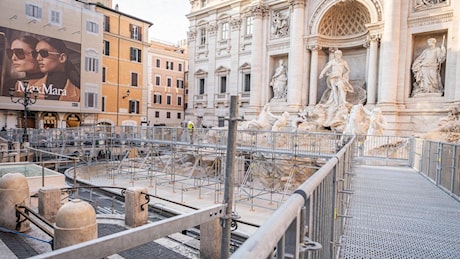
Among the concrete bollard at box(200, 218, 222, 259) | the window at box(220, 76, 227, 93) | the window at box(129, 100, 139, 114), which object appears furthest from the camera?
the window at box(129, 100, 139, 114)

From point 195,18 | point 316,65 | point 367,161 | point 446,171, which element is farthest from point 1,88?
point 446,171

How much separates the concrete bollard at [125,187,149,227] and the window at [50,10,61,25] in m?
28.4

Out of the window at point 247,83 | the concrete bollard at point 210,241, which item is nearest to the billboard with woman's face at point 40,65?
the window at point 247,83

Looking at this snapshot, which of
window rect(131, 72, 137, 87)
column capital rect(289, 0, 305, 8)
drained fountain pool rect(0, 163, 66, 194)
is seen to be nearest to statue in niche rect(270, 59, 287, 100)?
column capital rect(289, 0, 305, 8)

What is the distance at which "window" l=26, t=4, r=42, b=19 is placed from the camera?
1133 inches

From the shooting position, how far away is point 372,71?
23.5m

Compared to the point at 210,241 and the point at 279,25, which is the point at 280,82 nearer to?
the point at 279,25

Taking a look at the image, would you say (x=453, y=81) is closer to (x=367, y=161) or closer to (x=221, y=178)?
(x=367, y=161)

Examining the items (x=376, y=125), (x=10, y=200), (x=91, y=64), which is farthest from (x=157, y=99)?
(x=10, y=200)

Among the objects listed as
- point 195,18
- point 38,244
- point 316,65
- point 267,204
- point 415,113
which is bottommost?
point 267,204

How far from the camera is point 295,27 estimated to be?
27125 millimetres

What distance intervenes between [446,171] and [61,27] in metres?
34.0

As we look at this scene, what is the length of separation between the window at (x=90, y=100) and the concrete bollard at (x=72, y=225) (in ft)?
97.7

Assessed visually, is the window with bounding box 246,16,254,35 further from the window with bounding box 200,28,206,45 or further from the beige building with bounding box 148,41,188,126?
the beige building with bounding box 148,41,188,126
